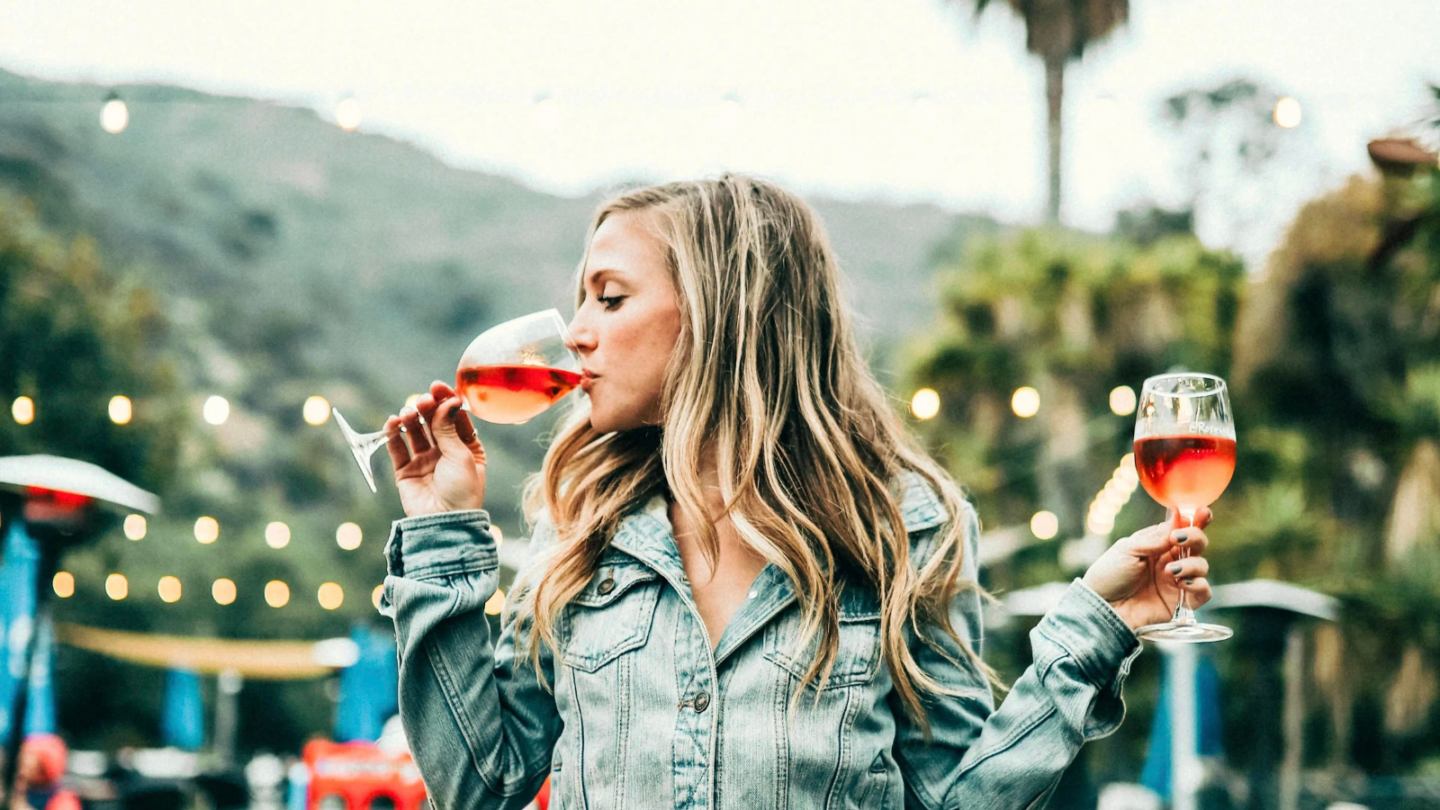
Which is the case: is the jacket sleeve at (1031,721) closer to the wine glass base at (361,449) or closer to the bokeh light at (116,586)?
the wine glass base at (361,449)

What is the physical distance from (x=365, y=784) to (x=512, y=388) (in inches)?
258

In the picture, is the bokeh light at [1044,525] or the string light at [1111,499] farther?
the bokeh light at [1044,525]

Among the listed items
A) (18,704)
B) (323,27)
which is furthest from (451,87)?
(323,27)

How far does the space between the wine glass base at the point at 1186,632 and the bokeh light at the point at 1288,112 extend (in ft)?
15.8

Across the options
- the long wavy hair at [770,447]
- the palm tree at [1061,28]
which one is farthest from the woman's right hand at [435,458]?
the palm tree at [1061,28]

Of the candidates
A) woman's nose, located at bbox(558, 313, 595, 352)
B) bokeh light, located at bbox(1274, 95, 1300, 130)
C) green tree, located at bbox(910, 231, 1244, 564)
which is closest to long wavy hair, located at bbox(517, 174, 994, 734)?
woman's nose, located at bbox(558, 313, 595, 352)

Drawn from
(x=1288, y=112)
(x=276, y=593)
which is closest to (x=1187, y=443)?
(x=1288, y=112)

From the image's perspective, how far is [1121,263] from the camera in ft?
37.3

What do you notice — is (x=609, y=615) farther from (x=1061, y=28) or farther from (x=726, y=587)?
(x=1061, y=28)

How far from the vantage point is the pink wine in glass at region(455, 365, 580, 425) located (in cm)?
157

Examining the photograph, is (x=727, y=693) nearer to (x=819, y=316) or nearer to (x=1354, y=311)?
(x=819, y=316)

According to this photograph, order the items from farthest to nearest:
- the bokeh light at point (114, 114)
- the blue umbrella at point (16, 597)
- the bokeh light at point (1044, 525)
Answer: the bokeh light at point (1044, 525)
the blue umbrella at point (16, 597)
the bokeh light at point (114, 114)

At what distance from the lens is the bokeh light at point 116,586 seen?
1419 cm

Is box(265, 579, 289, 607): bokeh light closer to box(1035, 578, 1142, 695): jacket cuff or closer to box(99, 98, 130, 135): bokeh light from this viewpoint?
box(99, 98, 130, 135): bokeh light
